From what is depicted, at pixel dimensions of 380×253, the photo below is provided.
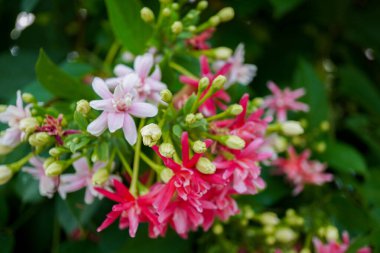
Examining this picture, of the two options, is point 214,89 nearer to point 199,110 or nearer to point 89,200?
point 199,110

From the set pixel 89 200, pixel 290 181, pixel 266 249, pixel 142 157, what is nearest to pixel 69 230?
pixel 89 200

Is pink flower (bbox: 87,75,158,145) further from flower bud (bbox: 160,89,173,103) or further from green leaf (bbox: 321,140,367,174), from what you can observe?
green leaf (bbox: 321,140,367,174)

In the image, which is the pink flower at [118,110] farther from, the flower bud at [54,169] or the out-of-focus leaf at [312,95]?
the out-of-focus leaf at [312,95]

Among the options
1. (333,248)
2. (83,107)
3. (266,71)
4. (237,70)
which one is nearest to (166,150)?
(83,107)

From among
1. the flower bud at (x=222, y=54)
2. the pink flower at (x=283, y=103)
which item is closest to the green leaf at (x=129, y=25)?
the flower bud at (x=222, y=54)

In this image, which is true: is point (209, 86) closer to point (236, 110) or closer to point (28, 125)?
point (236, 110)

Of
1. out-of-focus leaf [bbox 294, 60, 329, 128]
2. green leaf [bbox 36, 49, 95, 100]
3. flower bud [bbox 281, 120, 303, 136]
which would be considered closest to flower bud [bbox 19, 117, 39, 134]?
→ green leaf [bbox 36, 49, 95, 100]

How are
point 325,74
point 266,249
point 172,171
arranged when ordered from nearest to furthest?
1. point 172,171
2. point 266,249
3. point 325,74
